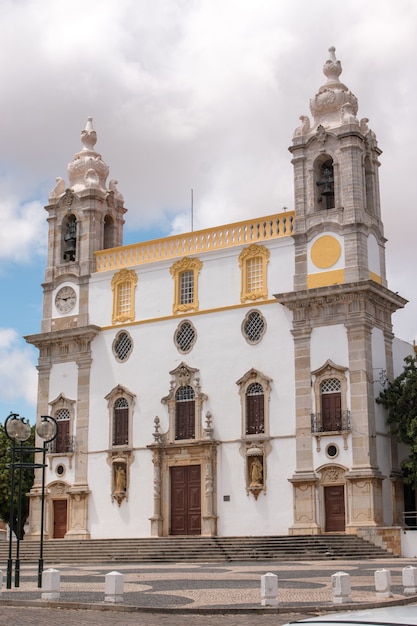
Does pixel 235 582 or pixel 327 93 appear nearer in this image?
pixel 235 582

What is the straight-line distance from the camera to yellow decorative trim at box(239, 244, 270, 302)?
35.7 metres

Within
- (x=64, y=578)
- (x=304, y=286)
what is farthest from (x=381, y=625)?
(x=304, y=286)

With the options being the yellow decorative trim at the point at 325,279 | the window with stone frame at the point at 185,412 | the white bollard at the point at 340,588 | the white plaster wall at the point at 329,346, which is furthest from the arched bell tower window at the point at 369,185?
the white bollard at the point at 340,588

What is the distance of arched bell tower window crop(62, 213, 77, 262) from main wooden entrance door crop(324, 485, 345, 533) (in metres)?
17.3

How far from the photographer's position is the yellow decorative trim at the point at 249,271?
3566 centimetres

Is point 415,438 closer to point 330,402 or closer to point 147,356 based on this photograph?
point 330,402

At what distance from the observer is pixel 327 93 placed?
36.8 m

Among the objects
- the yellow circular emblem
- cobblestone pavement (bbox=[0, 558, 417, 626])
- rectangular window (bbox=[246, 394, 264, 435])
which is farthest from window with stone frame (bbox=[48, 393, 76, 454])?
cobblestone pavement (bbox=[0, 558, 417, 626])

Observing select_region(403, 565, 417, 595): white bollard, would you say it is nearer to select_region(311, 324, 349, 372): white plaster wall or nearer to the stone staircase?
the stone staircase

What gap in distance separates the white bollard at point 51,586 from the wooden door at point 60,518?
22.7 meters

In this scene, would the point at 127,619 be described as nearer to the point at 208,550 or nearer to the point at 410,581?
the point at 410,581

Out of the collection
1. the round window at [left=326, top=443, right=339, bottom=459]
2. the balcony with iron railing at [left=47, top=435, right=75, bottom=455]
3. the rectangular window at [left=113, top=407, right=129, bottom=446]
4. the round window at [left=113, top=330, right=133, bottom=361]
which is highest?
the round window at [left=113, top=330, right=133, bottom=361]

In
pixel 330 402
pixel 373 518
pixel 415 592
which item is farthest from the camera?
pixel 330 402

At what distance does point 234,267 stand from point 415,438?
33.7ft
